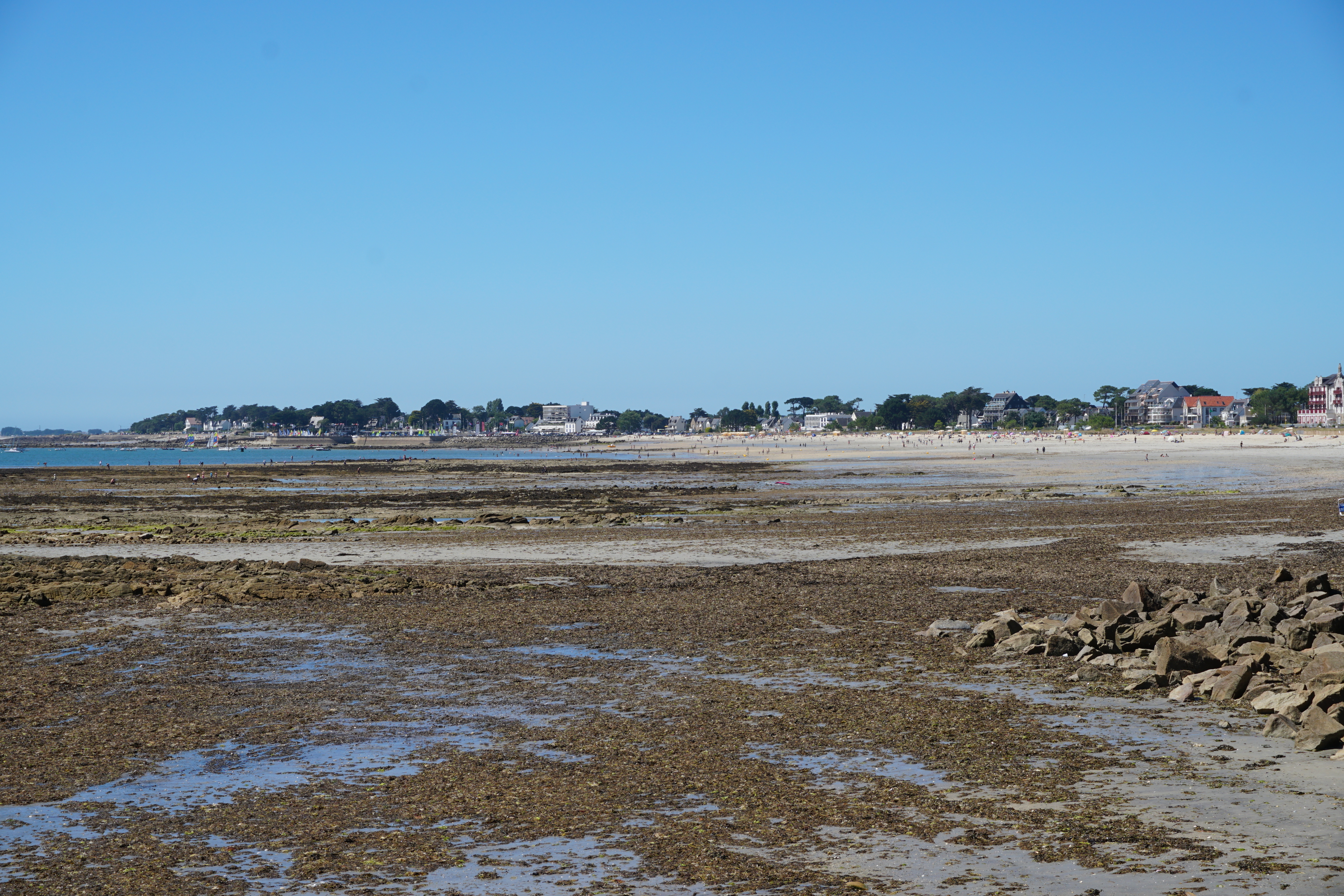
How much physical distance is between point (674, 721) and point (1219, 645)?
6.17 meters

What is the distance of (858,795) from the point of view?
815 centimetres

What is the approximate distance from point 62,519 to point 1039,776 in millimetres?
39981

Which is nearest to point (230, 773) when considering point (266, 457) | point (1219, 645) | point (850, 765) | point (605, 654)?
point (850, 765)

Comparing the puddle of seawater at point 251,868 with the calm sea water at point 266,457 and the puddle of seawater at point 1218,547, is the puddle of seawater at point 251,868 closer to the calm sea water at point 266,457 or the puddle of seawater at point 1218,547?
the puddle of seawater at point 1218,547

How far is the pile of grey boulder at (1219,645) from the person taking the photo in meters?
9.80

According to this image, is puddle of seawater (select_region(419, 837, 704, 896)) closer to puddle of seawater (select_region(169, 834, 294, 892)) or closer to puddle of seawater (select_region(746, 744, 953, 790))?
Result: puddle of seawater (select_region(169, 834, 294, 892))

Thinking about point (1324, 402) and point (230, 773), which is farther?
point (1324, 402)

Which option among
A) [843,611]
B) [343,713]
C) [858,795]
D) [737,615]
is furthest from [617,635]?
[858,795]

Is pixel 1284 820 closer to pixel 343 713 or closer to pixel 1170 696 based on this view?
pixel 1170 696

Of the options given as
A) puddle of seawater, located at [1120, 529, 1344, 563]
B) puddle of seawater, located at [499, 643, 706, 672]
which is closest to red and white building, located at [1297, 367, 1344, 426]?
puddle of seawater, located at [1120, 529, 1344, 563]

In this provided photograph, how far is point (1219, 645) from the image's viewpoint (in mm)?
12250

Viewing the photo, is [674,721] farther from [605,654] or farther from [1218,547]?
[1218,547]

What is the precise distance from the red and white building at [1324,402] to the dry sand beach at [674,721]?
17820 centimetres

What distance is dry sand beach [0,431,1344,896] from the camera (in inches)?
271
